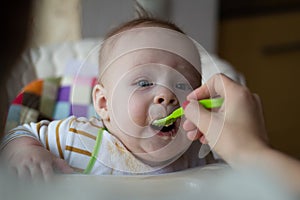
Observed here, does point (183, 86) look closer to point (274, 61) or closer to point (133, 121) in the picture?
point (133, 121)

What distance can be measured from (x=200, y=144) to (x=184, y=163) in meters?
0.04

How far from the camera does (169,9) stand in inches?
45.6

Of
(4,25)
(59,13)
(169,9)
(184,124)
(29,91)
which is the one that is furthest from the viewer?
(169,9)

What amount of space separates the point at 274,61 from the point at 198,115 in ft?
4.43

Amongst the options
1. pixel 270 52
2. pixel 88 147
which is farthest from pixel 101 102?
pixel 270 52

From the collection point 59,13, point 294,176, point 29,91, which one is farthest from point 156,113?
point 59,13

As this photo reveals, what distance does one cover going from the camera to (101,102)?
52cm

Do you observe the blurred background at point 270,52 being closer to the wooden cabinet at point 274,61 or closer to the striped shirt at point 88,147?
the wooden cabinet at point 274,61

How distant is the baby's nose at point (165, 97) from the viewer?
0.44 metres

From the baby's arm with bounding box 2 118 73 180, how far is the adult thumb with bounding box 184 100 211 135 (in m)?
0.10

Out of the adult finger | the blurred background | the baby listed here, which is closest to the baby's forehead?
the baby

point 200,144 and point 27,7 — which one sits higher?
point 27,7

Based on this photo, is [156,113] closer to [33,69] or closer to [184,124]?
[184,124]

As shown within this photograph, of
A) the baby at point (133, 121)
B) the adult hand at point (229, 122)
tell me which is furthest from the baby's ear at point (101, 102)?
the adult hand at point (229, 122)
